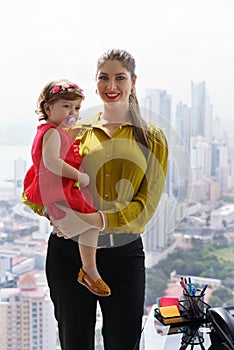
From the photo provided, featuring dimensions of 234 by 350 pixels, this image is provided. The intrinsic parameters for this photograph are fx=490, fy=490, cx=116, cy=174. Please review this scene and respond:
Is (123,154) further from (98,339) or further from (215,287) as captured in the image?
(98,339)

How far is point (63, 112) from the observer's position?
5.24ft

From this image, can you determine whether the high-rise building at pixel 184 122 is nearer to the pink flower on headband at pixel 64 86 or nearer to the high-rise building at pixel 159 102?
the high-rise building at pixel 159 102

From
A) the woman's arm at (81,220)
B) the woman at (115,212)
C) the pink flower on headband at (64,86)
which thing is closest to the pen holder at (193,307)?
the woman at (115,212)

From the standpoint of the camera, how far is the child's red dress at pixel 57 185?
156 centimetres

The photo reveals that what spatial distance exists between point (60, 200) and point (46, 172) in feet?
0.33

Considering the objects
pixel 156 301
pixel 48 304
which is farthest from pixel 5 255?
pixel 156 301

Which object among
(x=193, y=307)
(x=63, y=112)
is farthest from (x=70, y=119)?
(x=193, y=307)

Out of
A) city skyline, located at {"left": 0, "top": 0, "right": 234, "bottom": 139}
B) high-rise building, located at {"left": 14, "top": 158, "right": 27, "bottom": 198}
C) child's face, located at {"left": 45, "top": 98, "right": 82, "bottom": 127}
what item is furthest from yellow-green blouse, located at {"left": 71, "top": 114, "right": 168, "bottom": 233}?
high-rise building, located at {"left": 14, "top": 158, "right": 27, "bottom": 198}

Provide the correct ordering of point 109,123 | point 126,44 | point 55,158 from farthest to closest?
1. point 126,44
2. point 109,123
3. point 55,158

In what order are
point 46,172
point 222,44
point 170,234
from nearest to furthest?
1. point 46,172
2. point 222,44
3. point 170,234

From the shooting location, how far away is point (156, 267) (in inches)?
86.4

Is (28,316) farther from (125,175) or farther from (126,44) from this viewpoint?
(126,44)

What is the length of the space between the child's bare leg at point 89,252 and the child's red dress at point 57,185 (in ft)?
0.26

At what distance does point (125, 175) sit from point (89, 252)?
0.90ft
